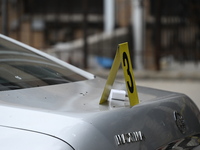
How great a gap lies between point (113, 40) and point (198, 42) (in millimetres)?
1697

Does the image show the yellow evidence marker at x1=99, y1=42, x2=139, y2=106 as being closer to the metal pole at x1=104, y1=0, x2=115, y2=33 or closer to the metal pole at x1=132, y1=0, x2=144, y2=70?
the metal pole at x1=132, y1=0, x2=144, y2=70

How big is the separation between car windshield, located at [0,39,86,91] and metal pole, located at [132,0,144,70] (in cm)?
661

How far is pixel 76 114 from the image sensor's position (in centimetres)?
246

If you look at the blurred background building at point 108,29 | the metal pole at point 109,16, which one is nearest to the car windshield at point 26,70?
the blurred background building at point 108,29

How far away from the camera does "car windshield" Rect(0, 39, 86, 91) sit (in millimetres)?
3034

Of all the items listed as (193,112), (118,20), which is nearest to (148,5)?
(118,20)

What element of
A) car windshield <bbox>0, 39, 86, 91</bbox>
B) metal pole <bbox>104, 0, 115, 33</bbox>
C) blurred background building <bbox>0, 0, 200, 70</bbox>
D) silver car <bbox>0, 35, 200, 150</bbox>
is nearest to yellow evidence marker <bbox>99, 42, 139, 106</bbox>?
silver car <bbox>0, 35, 200, 150</bbox>

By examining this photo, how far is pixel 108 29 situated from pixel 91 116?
27.4 ft

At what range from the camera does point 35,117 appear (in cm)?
240

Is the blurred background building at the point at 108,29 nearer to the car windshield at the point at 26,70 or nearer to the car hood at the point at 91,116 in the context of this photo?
the car windshield at the point at 26,70

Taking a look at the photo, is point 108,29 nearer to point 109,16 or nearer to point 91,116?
point 109,16

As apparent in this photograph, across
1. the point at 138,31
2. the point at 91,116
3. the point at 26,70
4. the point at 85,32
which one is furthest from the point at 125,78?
the point at 138,31

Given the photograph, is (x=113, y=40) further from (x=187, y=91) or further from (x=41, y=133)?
(x=41, y=133)

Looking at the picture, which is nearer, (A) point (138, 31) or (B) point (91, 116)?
(B) point (91, 116)
